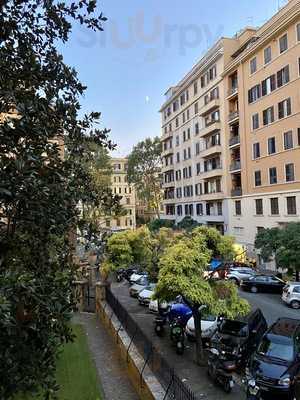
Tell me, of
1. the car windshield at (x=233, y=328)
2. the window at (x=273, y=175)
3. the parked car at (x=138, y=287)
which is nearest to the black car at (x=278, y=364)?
the car windshield at (x=233, y=328)

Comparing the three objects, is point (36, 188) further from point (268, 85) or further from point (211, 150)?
point (211, 150)

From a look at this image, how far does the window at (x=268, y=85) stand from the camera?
121ft

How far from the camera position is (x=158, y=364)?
10789 millimetres

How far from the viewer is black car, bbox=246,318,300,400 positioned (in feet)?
36.1

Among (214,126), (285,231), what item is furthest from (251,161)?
(285,231)

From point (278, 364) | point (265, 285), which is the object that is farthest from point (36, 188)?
point (265, 285)

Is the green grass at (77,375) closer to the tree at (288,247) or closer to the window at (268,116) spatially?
the tree at (288,247)

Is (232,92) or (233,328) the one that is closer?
(233,328)

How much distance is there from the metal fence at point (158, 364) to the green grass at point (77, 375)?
1.68 m

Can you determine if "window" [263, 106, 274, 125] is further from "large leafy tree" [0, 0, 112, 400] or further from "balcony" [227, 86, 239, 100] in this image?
"large leafy tree" [0, 0, 112, 400]

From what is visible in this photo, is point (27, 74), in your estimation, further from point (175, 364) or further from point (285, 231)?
point (285, 231)

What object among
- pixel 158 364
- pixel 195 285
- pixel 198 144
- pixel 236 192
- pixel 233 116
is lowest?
pixel 158 364

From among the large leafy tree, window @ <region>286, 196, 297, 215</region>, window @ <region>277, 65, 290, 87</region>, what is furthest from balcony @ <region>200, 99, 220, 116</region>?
the large leafy tree

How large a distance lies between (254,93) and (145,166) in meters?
34.1
